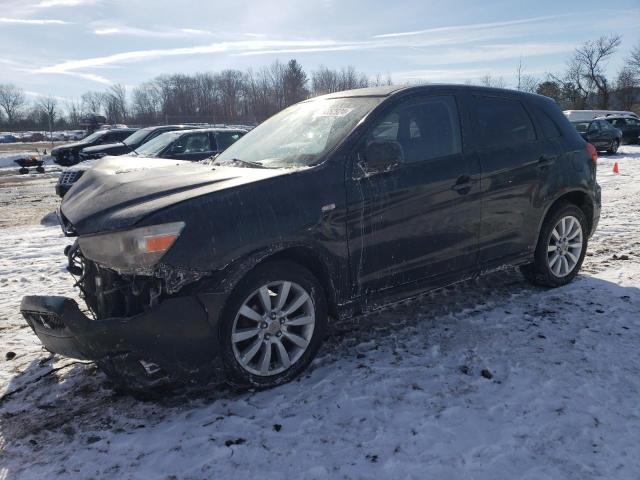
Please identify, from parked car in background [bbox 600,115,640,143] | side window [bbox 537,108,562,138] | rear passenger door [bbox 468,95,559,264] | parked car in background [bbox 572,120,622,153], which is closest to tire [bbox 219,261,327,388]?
rear passenger door [bbox 468,95,559,264]

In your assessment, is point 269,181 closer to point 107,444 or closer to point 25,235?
point 107,444

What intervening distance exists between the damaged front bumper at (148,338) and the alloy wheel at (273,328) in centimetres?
21

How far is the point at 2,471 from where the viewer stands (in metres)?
2.55

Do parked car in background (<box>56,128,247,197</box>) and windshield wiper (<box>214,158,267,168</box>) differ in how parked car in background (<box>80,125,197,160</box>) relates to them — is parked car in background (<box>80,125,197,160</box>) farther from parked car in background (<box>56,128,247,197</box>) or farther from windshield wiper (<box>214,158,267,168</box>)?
windshield wiper (<box>214,158,267,168</box>)

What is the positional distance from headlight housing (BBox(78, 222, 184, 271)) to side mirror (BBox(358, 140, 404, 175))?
4.40 ft

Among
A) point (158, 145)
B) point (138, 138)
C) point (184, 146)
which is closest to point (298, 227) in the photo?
point (184, 146)

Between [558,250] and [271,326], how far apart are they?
3.15 metres

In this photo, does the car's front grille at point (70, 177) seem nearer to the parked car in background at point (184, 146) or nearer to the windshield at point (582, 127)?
the parked car in background at point (184, 146)

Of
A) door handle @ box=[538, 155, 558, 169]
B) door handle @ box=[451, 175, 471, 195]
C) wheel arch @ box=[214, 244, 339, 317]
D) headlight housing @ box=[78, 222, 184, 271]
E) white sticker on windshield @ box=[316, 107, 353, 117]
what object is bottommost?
wheel arch @ box=[214, 244, 339, 317]

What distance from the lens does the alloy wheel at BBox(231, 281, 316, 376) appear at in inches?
123

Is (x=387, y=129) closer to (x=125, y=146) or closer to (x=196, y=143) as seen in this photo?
(x=196, y=143)

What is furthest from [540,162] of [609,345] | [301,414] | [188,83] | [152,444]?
[188,83]

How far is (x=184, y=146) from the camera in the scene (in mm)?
10609

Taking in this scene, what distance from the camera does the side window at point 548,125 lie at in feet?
15.6
